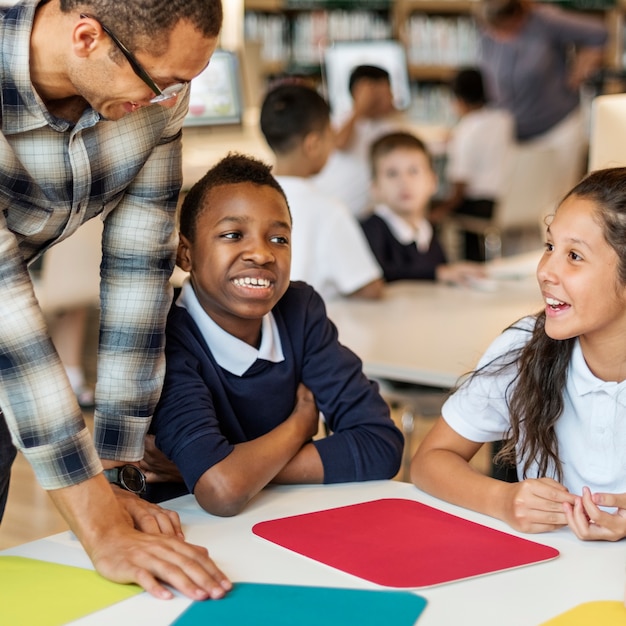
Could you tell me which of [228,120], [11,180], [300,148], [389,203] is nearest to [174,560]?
[11,180]

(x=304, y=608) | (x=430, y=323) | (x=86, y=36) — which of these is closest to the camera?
(x=304, y=608)

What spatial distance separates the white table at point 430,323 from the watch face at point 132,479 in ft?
2.74

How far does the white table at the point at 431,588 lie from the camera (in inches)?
40.8

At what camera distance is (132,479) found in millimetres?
1420

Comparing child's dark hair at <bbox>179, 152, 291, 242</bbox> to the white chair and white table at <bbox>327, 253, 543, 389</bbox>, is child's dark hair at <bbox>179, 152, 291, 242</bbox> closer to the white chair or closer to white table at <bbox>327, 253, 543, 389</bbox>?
white table at <bbox>327, 253, 543, 389</bbox>

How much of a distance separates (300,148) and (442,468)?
1678mm

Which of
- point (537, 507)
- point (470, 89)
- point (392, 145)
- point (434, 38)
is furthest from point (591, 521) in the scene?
point (434, 38)

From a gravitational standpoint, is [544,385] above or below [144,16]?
below

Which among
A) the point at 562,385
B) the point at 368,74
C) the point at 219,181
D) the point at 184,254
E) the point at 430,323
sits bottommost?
the point at 430,323

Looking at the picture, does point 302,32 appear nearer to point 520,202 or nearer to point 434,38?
point 434,38

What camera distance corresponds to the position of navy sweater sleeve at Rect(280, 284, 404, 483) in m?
1.50

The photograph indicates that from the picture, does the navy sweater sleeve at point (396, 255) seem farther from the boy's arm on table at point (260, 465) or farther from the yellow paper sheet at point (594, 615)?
the yellow paper sheet at point (594, 615)

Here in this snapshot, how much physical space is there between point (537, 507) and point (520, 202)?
404cm

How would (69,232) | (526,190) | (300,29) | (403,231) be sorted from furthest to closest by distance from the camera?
(300,29), (526,190), (403,231), (69,232)
